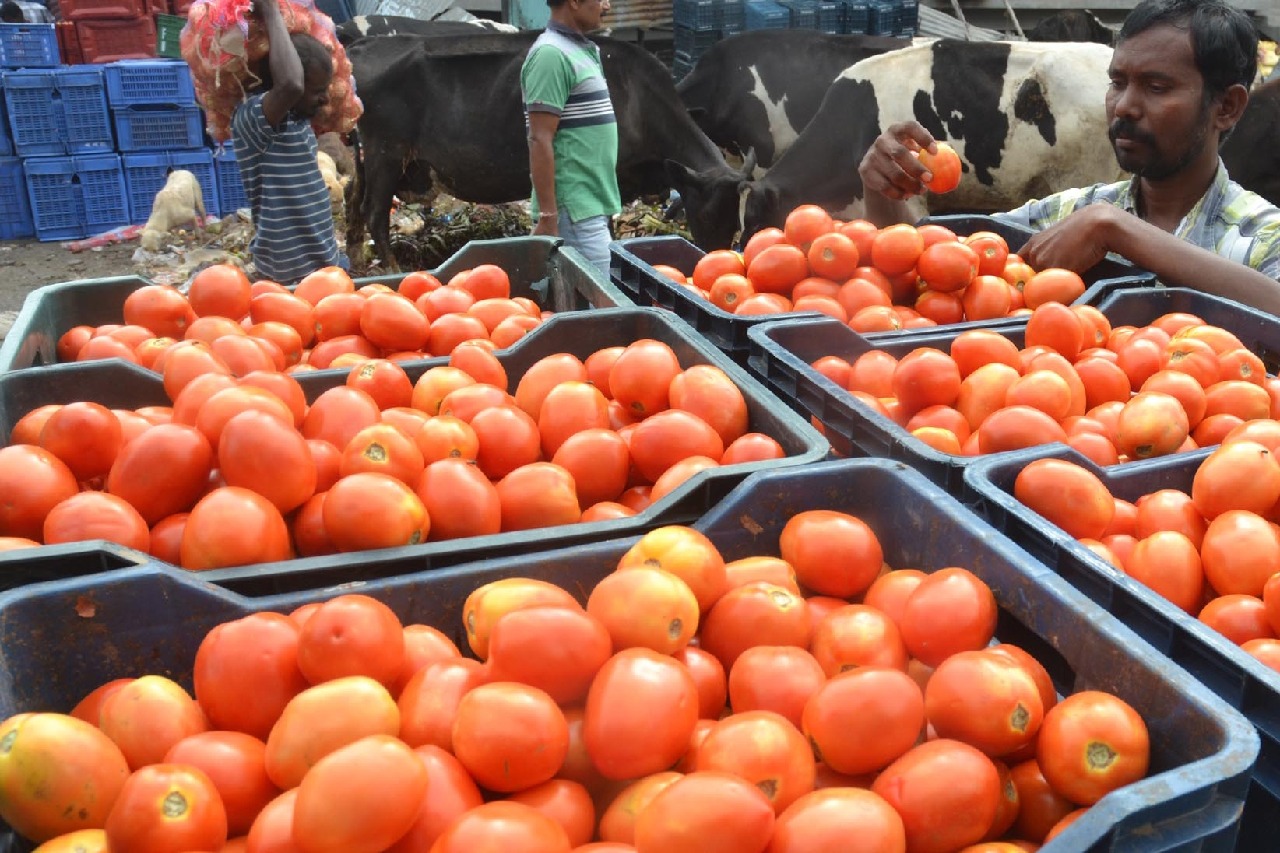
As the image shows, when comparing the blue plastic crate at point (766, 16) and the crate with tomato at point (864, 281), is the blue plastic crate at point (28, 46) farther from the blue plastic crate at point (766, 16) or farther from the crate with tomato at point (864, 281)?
the crate with tomato at point (864, 281)

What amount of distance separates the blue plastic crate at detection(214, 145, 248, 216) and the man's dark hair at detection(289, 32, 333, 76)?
6321 millimetres

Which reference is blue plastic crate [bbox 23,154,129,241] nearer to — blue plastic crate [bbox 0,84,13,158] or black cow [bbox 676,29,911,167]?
blue plastic crate [bbox 0,84,13,158]

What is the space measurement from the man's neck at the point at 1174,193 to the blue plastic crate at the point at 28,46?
1097 centimetres

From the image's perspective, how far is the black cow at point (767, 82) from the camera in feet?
34.6

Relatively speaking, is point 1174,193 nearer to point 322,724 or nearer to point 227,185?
point 322,724

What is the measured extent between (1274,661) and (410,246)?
1031cm

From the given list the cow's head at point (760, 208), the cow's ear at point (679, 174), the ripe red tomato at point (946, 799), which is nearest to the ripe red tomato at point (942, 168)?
the ripe red tomato at point (946, 799)

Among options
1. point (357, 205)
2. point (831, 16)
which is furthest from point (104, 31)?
point (831, 16)

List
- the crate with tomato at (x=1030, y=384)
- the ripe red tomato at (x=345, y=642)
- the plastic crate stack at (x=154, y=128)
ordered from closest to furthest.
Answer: the ripe red tomato at (x=345, y=642) → the crate with tomato at (x=1030, y=384) → the plastic crate stack at (x=154, y=128)

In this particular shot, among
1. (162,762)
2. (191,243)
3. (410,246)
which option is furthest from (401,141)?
(162,762)

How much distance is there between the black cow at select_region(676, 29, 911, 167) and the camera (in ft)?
34.6

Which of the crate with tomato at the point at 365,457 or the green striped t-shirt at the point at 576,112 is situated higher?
the green striped t-shirt at the point at 576,112

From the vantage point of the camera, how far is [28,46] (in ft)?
34.6

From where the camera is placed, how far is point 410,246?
36.0ft
